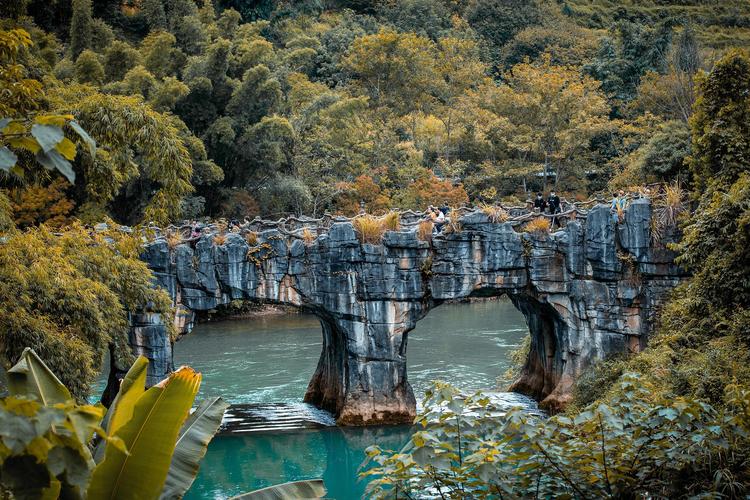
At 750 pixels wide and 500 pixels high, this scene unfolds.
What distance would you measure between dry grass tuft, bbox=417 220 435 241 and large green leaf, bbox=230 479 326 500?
11.9 meters

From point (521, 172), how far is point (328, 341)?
16.4 meters

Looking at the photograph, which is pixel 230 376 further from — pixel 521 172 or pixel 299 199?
pixel 521 172

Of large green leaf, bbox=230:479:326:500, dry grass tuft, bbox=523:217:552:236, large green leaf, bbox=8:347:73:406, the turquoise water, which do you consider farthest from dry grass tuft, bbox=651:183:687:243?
large green leaf, bbox=8:347:73:406

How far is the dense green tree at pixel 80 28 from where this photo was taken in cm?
3069

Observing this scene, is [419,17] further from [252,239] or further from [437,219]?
[252,239]

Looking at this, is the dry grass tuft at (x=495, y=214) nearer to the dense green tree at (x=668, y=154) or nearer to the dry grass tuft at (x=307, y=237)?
the dry grass tuft at (x=307, y=237)

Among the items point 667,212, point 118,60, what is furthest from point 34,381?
point 118,60

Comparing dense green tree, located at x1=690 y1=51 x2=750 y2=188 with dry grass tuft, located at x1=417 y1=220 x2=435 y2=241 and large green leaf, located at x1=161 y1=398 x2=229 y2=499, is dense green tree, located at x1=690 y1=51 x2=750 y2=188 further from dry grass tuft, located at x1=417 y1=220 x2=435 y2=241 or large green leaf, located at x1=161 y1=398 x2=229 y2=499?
large green leaf, located at x1=161 y1=398 x2=229 y2=499

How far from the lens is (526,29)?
49.2 m

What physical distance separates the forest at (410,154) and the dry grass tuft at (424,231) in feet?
14.8

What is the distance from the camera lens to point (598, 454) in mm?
5125

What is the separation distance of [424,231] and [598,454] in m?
11.7

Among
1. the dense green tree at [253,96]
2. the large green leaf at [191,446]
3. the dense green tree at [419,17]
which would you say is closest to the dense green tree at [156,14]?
the dense green tree at [253,96]

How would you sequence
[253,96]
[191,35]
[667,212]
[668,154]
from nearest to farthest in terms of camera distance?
[667,212], [668,154], [253,96], [191,35]
